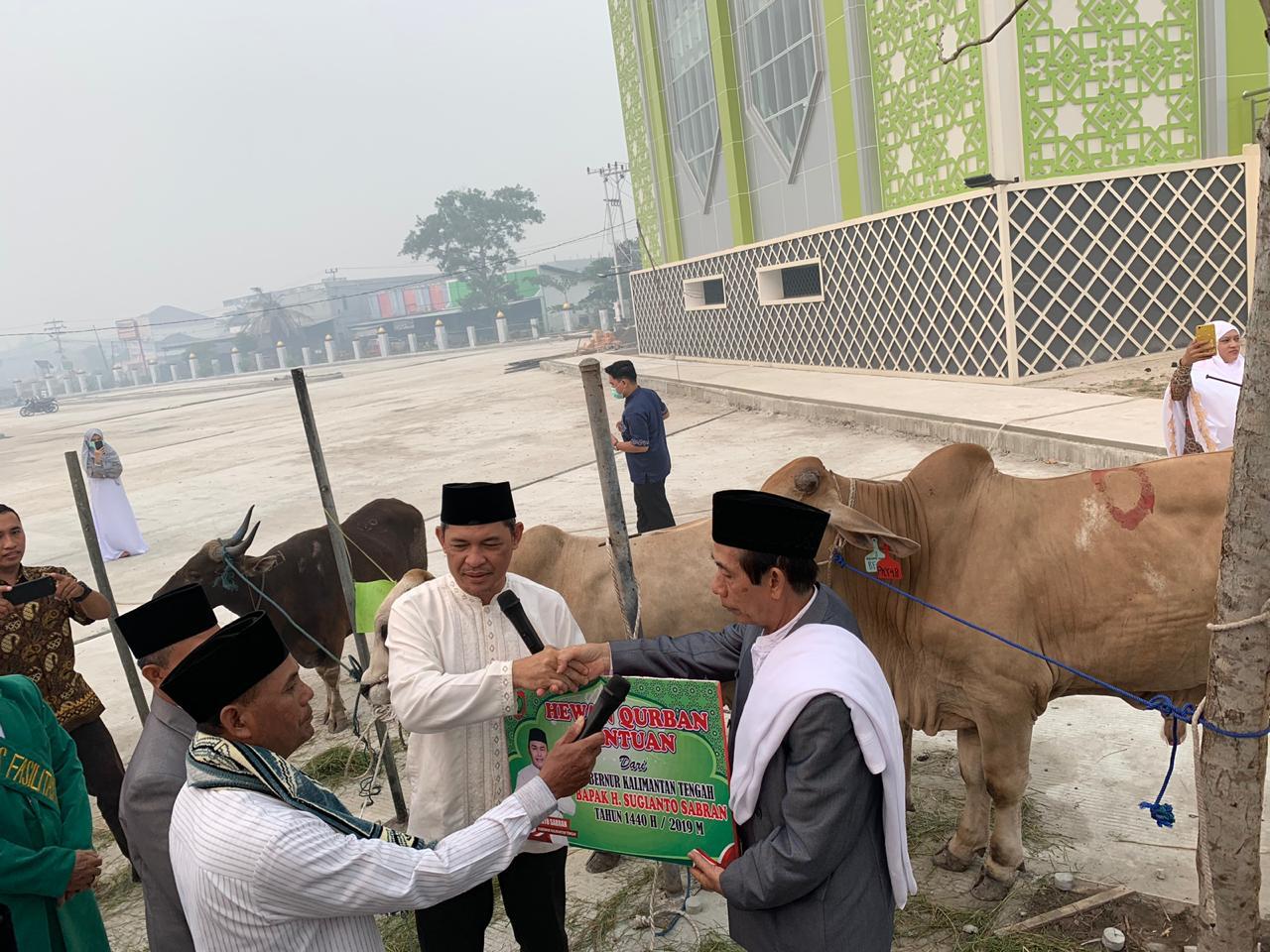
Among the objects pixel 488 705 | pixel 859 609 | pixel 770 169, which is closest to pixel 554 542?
pixel 859 609

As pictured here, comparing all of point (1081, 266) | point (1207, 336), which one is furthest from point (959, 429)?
point (1207, 336)

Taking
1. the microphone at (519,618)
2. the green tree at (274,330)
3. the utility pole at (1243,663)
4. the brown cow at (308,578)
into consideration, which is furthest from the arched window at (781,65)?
the green tree at (274,330)

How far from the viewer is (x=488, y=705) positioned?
2334 millimetres

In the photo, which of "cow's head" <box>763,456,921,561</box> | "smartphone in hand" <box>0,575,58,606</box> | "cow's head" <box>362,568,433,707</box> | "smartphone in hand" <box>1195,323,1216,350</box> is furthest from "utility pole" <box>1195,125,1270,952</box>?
"smartphone in hand" <box>0,575,58,606</box>

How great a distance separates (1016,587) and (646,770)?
1681 mm

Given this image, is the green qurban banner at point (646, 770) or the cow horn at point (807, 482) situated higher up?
the cow horn at point (807, 482)

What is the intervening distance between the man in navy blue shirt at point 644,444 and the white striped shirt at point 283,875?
5.70m

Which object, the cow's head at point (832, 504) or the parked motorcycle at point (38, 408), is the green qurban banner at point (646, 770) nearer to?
the cow's head at point (832, 504)

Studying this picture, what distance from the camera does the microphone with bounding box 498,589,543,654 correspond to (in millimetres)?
2490

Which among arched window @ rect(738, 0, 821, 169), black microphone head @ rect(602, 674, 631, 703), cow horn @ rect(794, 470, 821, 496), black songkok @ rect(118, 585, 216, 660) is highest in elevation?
arched window @ rect(738, 0, 821, 169)

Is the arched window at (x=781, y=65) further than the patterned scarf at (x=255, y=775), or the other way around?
the arched window at (x=781, y=65)

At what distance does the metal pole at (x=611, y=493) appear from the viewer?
327 centimetres

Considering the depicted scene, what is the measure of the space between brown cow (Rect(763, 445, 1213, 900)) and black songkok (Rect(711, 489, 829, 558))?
1236 mm

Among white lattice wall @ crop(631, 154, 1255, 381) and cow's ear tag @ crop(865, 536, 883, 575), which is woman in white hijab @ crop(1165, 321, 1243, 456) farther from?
white lattice wall @ crop(631, 154, 1255, 381)
